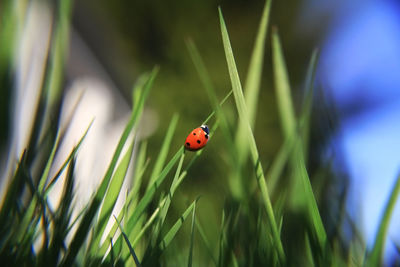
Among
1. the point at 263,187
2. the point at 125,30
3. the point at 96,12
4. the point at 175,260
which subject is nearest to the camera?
the point at 263,187

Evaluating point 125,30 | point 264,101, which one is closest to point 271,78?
point 264,101

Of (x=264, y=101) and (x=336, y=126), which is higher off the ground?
(x=264, y=101)

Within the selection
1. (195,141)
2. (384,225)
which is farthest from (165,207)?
(195,141)

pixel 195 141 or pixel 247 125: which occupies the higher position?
pixel 195 141

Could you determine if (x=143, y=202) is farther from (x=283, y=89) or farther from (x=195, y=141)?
(x=195, y=141)

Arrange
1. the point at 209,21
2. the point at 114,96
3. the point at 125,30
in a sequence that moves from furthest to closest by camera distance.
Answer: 1. the point at 209,21
2. the point at 125,30
3. the point at 114,96

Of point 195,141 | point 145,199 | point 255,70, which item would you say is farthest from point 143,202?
point 195,141

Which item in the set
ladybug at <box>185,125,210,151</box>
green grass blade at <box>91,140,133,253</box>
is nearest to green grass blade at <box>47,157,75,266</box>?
green grass blade at <box>91,140,133,253</box>

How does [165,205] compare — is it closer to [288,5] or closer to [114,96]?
[114,96]

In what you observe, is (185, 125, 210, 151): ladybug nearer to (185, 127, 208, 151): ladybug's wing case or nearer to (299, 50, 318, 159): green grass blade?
(185, 127, 208, 151): ladybug's wing case

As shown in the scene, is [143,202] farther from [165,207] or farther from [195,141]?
[195,141]

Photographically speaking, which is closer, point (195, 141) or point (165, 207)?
point (165, 207)
